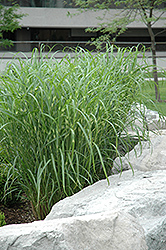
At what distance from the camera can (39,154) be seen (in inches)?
81.6

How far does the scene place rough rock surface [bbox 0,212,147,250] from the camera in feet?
4.24

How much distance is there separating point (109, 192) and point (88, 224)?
0.47 m

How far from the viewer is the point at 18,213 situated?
8.61ft

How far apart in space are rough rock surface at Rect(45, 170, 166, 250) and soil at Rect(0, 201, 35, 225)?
0.78 metres

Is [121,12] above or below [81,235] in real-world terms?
above

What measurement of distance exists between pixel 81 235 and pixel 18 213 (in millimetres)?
1409

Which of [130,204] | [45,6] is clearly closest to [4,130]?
[130,204]

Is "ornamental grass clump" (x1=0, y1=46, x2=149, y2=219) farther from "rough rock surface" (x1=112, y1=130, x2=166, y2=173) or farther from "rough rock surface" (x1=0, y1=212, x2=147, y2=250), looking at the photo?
"rough rock surface" (x1=0, y1=212, x2=147, y2=250)

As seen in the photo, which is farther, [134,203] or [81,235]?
[134,203]

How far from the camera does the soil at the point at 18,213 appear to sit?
8.13 feet

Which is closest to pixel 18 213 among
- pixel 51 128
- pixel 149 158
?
pixel 51 128

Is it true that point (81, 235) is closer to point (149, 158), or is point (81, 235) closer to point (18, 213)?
point (149, 158)

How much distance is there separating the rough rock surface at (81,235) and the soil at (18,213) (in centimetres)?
103

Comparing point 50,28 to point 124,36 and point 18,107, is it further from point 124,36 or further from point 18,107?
point 18,107
